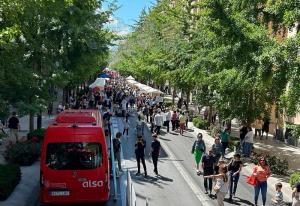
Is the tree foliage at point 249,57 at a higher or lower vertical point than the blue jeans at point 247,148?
higher

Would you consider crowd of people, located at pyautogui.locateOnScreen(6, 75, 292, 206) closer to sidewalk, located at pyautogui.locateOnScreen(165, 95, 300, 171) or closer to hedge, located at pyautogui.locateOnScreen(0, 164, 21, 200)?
sidewalk, located at pyautogui.locateOnScreen(165, 95, 300, 171)

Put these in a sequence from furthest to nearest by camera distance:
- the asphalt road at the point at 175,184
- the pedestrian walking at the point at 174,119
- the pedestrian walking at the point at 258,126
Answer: the pedestrian walking at the point at 258,126, the pedestrian walking at the point at 174,119, the asphalt road at the point at 175,184

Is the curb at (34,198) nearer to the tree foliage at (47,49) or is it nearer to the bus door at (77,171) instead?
the bus door at (77,171)

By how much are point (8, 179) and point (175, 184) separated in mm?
5682

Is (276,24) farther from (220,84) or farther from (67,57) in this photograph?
(67,57)

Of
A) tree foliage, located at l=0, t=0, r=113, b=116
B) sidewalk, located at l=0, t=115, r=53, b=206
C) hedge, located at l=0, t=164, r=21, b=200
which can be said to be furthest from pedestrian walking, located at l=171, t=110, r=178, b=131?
hedge, located at l=0, t=164, r=21, b=200

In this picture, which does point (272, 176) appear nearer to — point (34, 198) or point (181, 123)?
point (34, 198)

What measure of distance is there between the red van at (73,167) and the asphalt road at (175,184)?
64.7 inches

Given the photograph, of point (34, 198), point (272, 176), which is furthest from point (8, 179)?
point (272, 176)

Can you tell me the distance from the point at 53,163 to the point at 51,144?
512mm

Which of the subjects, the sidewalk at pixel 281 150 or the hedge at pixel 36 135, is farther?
the sidewalk at pixel 281 150

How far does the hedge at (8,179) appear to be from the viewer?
13.7 metres

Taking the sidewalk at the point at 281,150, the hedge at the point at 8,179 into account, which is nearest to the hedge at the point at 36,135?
the hedge at the point at 8,179

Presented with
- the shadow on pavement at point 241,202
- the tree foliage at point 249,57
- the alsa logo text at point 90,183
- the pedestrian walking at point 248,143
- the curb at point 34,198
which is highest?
the tree foliage at point 249,57
